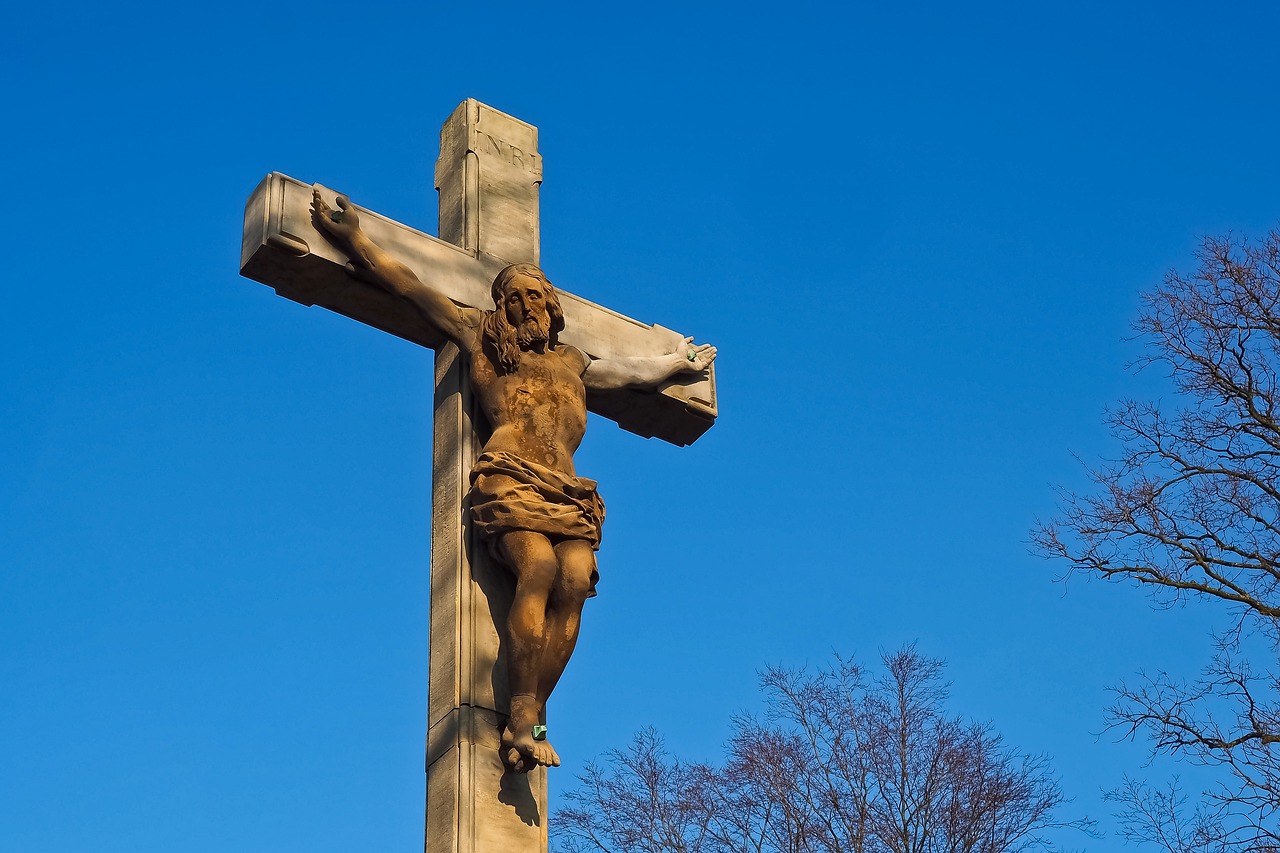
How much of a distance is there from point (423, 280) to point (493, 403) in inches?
28.7

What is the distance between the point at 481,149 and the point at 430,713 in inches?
107

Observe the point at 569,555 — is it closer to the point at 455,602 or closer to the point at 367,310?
the point at 455,602

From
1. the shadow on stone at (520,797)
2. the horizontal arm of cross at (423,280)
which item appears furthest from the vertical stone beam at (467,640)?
the horizontal arm of cross at (423,280)

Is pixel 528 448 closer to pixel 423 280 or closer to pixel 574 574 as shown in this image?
pixel 574 574

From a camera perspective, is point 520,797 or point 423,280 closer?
point 520,797

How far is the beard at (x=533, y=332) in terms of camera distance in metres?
7.13

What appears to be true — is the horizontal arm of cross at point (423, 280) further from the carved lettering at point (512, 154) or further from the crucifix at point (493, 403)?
the carved lettering at point (512, 154)

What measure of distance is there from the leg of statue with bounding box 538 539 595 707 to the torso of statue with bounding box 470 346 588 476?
1.23 feet

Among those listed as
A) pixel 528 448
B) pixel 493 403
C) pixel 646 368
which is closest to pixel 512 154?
pixel 646 368

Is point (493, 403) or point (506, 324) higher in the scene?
point (506, 324)

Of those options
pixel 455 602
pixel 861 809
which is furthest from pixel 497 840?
pixel 861 809

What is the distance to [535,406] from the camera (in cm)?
696

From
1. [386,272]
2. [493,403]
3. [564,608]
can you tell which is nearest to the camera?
[564,608]

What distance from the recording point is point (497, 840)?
614cm
